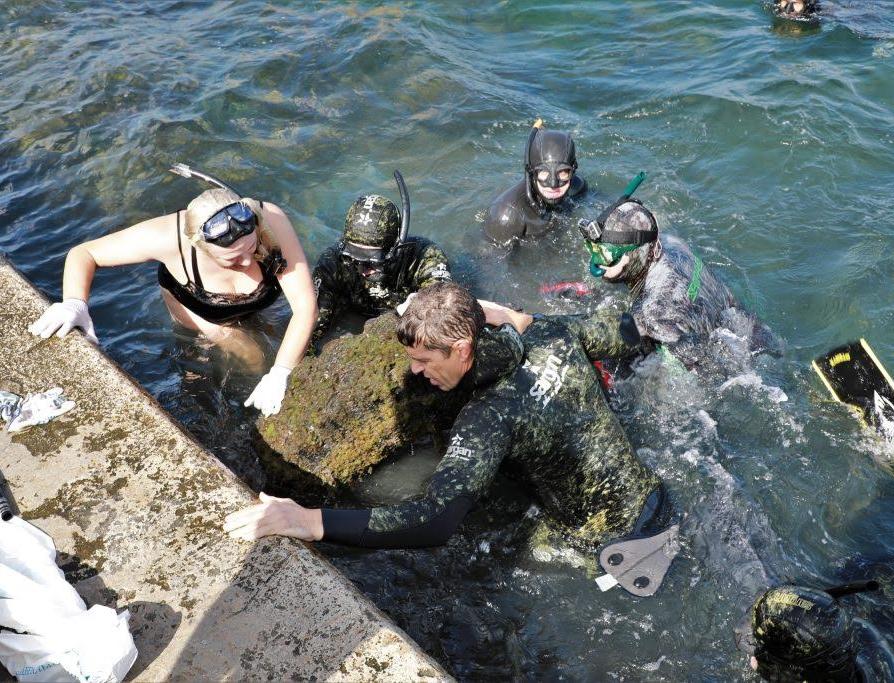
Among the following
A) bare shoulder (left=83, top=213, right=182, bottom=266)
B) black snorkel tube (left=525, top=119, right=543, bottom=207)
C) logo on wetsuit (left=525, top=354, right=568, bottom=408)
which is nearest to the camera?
logo on wetsuit (left=525, top=354, right=568, bottom=408)

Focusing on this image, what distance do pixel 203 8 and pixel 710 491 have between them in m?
10.2

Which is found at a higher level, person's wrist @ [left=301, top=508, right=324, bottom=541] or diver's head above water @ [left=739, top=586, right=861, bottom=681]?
person's wrist @ [left=301, top=508, right=324, bottom=541]

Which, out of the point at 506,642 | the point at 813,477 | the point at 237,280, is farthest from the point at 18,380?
the point at 813,477

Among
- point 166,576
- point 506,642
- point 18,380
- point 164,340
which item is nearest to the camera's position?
point 166,576

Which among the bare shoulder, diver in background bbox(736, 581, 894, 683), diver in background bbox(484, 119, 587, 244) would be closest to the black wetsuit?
diver in background bbox(484, 119, 587, 244)

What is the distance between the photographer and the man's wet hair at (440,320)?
2805 millimetres

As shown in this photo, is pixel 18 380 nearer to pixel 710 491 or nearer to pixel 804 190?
pixel 710 491

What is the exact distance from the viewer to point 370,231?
5020 millimetres

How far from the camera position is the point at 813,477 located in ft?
14.9

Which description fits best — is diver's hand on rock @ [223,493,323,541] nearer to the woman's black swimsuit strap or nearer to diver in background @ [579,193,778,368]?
the woman's black swimsuit strap

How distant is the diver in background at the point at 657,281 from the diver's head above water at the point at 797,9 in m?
6.63

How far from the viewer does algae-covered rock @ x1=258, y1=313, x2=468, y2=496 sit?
396 cm

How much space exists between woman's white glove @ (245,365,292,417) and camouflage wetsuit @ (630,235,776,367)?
231 cm

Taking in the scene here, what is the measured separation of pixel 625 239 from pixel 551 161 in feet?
5.20
